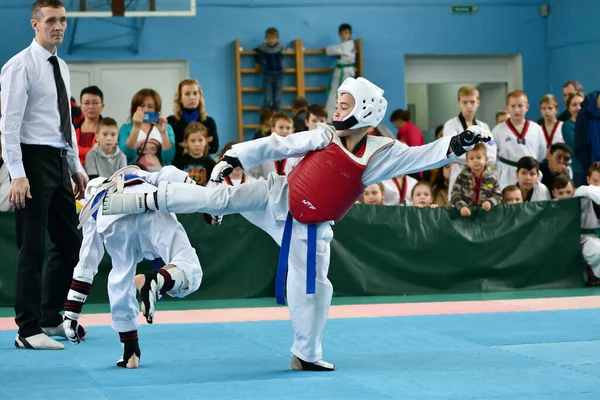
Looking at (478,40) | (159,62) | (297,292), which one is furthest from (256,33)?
(297,292)

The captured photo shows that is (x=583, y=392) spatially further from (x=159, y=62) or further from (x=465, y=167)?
(x=159, y=62)

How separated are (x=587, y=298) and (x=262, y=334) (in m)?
3.18

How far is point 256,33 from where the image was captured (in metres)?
14.4

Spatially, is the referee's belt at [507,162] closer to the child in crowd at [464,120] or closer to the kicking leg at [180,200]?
the child in crowd at [464,120]

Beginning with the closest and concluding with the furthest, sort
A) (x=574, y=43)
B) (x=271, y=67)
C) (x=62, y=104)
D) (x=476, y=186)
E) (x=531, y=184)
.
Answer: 1. (x=62, y=104)
2. (x=476, y=186)
3. (x=531, y=184)
4. (x=271, y=67)
5. (x=574, y=43)

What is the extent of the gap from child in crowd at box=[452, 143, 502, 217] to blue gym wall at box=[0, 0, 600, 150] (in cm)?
605

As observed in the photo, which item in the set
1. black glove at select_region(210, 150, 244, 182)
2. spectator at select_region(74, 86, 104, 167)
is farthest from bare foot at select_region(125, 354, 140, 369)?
spectator at select_region(74, 86, 104, 167)

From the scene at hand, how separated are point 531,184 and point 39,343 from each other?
5.35 metres

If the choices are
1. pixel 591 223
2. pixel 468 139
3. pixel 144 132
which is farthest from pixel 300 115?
pixel 468 139

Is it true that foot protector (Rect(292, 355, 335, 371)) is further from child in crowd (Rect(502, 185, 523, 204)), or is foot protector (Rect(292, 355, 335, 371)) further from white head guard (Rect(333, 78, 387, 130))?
child in crowd (Rect(502, 185, 523, 204))

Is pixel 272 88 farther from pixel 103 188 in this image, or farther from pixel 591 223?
pixel 103 188

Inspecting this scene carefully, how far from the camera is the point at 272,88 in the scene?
46.5 feet

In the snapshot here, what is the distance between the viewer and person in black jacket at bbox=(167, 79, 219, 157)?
880 cm

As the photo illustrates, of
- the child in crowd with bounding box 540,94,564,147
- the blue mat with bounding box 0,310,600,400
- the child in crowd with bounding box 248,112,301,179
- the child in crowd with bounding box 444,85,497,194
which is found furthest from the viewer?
the child in crowd with bounding box 540,94,564,147
